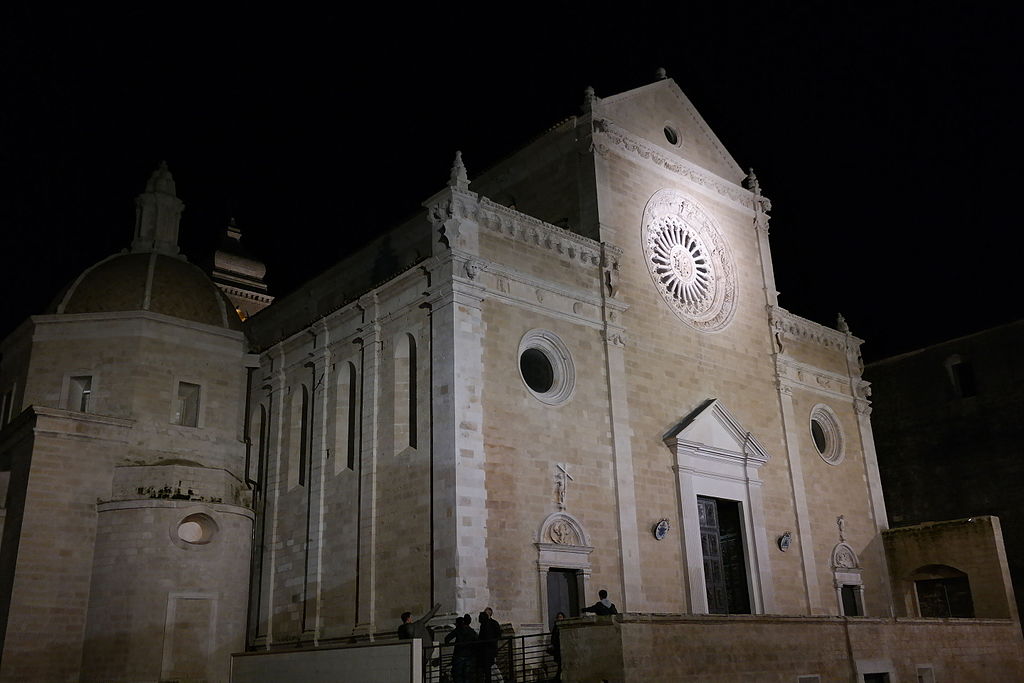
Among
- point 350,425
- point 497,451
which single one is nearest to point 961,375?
point 497,451

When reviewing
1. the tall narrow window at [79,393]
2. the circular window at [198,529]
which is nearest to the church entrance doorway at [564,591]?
the circular window at [198,529]

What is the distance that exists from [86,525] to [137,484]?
1618mm

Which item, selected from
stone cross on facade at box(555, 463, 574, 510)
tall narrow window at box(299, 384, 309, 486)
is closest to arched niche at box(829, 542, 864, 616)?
stone cross on facade at box(555, 463, 574, 510)

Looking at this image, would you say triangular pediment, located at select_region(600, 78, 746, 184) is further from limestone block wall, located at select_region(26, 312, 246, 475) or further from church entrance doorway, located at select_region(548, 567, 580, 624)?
limestone block wall, located at select_region(26, 312, 246, 475)

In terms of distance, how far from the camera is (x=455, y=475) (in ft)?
62.4

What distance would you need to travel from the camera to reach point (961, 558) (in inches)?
1053

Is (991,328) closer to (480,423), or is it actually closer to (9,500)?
(480,423)

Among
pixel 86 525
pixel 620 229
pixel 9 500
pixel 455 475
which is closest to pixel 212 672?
pixel 86 525

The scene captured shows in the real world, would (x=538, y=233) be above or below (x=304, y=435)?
above

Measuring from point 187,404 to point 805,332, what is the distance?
19.9 m

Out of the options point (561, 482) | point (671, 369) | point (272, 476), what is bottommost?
point (561, 482)

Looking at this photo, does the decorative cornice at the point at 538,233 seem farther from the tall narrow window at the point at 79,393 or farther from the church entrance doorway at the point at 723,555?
the tall narrow window at the point at 79,393

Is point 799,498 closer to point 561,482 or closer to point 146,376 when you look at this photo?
point 561,482

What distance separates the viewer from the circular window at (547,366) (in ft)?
72.3
